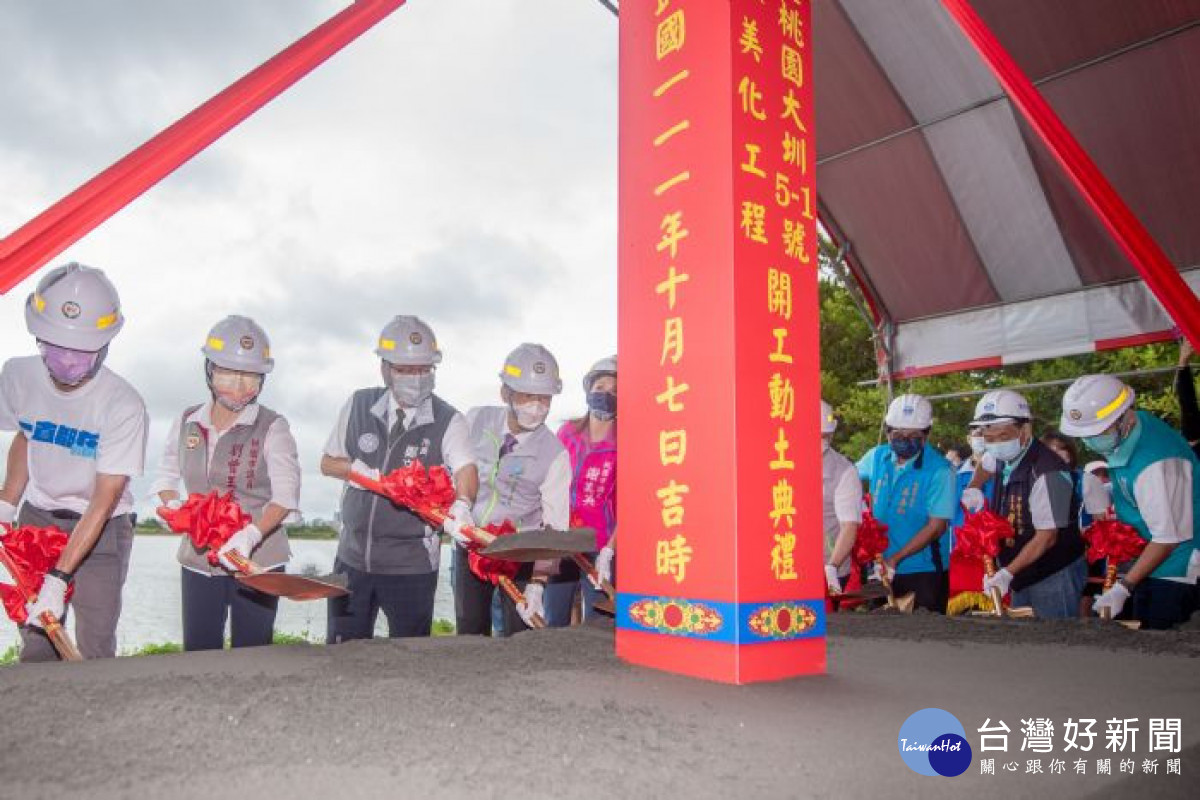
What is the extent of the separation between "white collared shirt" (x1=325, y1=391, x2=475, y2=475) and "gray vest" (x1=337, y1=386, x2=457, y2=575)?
0.6 inches

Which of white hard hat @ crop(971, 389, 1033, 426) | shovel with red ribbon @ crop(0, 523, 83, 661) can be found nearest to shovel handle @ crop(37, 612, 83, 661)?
shovel with red ribbon @ crop(0, 523, 83, 661)

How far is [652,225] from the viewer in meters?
2.49

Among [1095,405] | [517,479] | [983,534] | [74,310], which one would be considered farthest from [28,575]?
[1095,405]

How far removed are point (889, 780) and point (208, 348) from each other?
2.78 metres

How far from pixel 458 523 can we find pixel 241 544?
0.81 metres

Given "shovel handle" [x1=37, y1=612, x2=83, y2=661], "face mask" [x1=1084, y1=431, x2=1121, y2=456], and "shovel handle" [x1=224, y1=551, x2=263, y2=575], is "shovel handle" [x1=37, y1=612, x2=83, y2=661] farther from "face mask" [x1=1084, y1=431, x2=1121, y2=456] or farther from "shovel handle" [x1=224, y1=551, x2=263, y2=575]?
"face mask" [x1=1084, y1=431, x2=1121, y2=456]

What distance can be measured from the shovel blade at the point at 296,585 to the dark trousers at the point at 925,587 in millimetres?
3442

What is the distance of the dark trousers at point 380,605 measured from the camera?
3230mm

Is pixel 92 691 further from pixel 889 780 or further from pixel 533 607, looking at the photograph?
pixel 533 607

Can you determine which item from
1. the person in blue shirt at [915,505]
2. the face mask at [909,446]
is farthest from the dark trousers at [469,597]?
the face mask at [909,446]

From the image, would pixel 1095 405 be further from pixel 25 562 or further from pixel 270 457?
pixel 25 562

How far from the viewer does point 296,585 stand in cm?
267

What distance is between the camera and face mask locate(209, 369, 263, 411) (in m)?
3.12

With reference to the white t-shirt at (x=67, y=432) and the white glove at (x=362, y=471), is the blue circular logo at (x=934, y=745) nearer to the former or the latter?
the white glove at (x=362, y=471)
